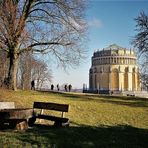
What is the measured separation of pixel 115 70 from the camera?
499 ft

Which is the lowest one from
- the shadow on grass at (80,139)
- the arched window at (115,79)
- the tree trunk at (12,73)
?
the shadow on grass at (80,139)

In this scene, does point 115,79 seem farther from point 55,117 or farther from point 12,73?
point 55,117

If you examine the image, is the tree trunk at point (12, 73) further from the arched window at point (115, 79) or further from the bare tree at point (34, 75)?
the arched window at point (115, 79)

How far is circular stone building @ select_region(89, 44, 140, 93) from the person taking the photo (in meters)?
149

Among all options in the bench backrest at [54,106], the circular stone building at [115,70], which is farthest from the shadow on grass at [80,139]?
the circular stone building at [115,70]

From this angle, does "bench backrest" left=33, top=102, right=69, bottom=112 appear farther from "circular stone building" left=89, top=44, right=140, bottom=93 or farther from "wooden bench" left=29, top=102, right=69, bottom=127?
"circular stone building" left=89, top=44, right=140, bottom=93

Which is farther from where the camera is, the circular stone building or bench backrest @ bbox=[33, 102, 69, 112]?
the circular stone building

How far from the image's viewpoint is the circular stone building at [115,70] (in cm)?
14925

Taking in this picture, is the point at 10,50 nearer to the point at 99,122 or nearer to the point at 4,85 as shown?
the point at 4,85

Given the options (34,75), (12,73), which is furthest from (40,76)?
(12,73)

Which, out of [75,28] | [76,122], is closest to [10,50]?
[75,28]

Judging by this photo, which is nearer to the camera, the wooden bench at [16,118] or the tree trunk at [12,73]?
the wooden bench at [16,118]

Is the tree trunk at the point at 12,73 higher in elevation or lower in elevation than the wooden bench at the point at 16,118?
higher

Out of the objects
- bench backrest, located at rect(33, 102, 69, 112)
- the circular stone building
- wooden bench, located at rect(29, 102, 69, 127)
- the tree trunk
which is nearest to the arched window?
the circular stone building
